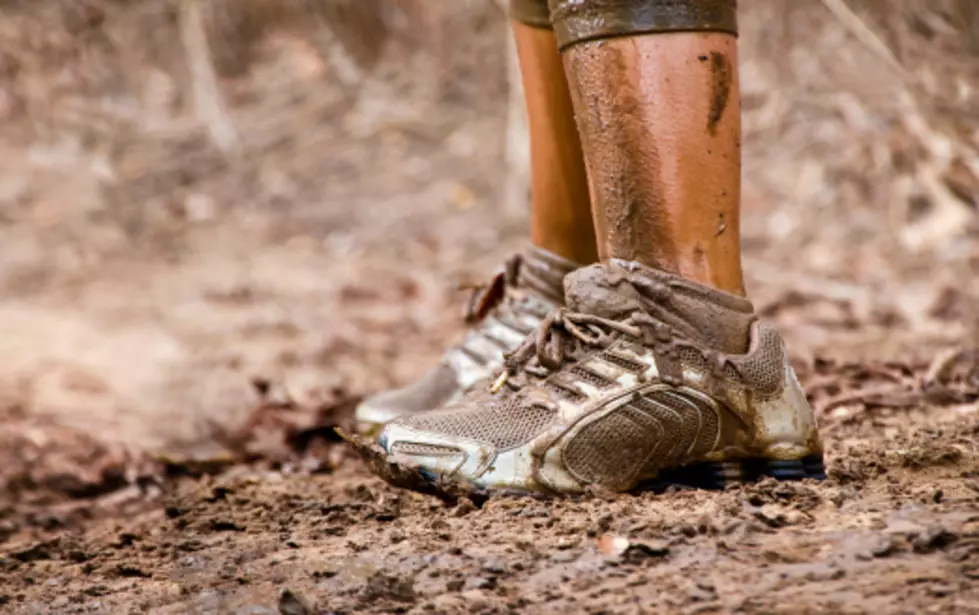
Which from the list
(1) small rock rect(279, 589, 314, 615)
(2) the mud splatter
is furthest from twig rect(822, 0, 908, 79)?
(1) small rock rect(279, 589, 314, 615)

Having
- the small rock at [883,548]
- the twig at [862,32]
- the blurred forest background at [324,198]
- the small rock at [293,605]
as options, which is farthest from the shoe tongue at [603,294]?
the twig at [862,32]

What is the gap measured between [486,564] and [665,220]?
558mm

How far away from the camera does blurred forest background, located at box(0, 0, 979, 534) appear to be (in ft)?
11.5

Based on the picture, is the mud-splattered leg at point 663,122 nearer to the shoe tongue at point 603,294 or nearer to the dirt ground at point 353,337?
the shoe tongue at point 603,294

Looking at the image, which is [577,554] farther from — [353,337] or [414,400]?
[353,337]

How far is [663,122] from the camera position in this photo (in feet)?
5.20

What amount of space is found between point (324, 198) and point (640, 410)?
15.6 feet

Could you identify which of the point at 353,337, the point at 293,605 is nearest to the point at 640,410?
the point at 293,605

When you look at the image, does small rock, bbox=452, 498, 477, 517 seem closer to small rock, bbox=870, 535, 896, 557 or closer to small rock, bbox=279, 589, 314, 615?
small rock, bbox=279, 589, 314, 615

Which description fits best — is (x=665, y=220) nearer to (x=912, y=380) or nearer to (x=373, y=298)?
(x=912, y=380)

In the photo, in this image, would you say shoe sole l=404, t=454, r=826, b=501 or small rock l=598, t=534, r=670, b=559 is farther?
shoe sole l=404, t=454, r=826, b=501

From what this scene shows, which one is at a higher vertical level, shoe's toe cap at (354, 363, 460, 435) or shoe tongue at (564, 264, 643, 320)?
shoe tongue at (564, 264, 643, 320)

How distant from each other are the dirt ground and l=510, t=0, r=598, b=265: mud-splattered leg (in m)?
0.59

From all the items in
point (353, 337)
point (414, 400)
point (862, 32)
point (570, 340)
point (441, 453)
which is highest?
point (862, 32)
